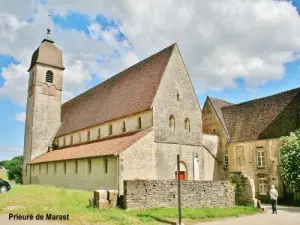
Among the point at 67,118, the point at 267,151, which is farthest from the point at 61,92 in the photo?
the point at 267,151

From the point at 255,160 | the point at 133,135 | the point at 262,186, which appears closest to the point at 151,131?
the point at 133,135

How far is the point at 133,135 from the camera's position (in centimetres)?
2547

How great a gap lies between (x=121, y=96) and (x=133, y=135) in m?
6.80

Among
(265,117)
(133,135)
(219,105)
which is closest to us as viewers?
(133,135)

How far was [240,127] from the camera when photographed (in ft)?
112

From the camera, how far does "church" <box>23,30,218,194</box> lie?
78.1 ft

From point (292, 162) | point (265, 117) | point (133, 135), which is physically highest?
point (265, 117)

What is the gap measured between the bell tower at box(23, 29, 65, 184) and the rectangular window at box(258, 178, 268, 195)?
2556 centimetres

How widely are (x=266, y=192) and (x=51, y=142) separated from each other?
86.4ft

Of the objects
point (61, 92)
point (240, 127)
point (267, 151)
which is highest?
point (61, 92)

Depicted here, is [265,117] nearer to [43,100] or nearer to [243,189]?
[243,189]

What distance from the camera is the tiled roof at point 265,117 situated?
30.1 metres

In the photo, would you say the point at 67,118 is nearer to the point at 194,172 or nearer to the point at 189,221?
the point at 194,172

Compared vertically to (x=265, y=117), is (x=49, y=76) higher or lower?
higher
